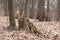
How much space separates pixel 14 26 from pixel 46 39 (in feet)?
11.2

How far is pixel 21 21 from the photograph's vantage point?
38.9ft

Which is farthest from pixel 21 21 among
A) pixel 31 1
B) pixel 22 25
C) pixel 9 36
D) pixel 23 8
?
pixel 31 1

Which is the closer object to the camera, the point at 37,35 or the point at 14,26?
the point at 37,35

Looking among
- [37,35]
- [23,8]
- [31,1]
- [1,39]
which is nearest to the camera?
[1,39]

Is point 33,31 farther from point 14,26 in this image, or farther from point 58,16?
point 58,16

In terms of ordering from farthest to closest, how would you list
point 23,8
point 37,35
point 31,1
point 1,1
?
point 1,1 → point 31,1 → point 23,8 → point 37,35

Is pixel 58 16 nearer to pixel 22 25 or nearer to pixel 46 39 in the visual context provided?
pixel 22 25

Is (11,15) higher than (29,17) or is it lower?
higher

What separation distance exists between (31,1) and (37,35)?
48.9ft

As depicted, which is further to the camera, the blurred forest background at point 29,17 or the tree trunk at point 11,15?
the tree trunk at point 11,15

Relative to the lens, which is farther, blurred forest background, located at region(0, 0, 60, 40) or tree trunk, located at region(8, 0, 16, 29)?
tree trunk, located at region(8, 0, 16, 29)

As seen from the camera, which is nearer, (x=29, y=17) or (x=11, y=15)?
(x=11, y=15)

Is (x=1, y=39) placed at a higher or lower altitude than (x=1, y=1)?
lower

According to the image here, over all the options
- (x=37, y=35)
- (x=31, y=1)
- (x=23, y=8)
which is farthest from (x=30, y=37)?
(x=31, y=1)
